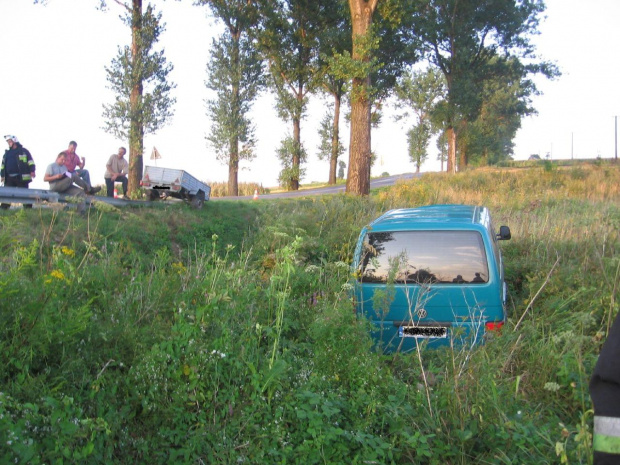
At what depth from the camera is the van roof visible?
6500 millimetres

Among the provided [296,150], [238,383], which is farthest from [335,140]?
[238,383]

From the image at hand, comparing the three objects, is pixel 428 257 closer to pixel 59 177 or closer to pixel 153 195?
pixel 59 177

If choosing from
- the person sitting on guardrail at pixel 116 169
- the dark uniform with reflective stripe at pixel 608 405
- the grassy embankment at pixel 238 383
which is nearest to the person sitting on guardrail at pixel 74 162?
the person sitting on guardrail at pixel 116 169

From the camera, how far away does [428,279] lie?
20.2 feet

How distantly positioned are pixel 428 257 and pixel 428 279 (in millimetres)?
286

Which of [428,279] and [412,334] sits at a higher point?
[428,279]

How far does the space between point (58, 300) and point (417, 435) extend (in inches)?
105

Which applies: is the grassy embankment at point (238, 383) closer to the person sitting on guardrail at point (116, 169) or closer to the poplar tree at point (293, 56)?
the person sitting on guardrail at point (116, 169)

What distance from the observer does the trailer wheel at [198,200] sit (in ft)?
53.2

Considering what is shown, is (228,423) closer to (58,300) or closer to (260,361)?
(260,361)

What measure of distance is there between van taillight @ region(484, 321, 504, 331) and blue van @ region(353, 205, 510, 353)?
15 millimetres

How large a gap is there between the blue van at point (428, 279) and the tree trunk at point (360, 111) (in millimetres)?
12186

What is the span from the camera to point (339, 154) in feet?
143

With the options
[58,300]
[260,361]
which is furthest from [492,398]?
[58,300]
